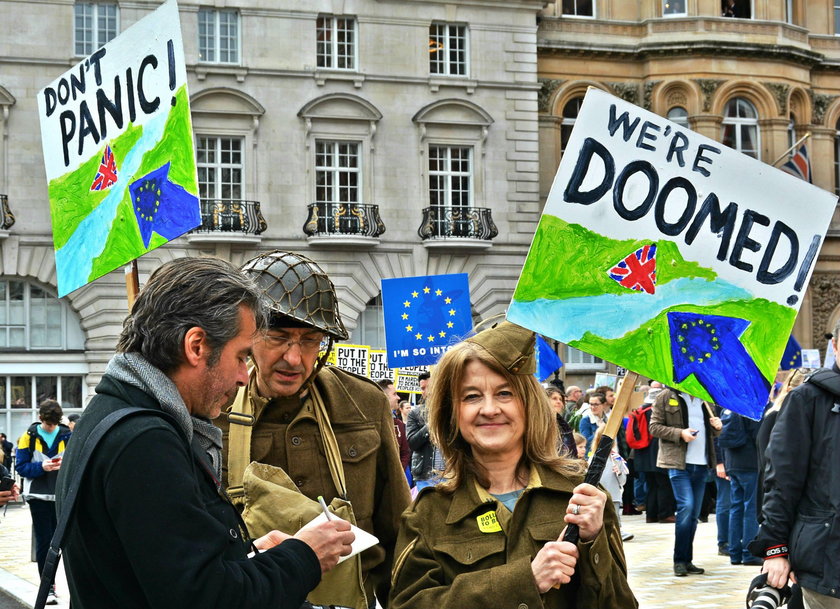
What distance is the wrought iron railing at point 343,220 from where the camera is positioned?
105ft

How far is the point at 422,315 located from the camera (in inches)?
695

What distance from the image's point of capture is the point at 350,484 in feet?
13.5

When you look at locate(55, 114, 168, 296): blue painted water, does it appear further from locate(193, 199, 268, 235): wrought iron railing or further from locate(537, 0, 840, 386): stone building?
locate(537, 0, 840, 386): stone building

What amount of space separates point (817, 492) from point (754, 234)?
1.61m

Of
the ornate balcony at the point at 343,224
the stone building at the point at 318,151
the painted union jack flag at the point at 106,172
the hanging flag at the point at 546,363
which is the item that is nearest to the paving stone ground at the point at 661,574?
the hanging flag at the point at 546,363

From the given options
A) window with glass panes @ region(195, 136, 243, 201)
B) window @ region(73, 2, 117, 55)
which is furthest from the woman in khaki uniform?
window @ region(73, 2, 117, 55)

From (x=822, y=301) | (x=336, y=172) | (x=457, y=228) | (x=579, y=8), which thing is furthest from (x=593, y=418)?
(x=822, y=301)

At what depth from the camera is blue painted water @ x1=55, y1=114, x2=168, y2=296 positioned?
6.56 meters

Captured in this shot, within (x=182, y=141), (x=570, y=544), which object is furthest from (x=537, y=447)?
Answer: (x=182, y=141)

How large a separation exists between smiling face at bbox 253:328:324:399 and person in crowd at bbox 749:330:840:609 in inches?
89.5

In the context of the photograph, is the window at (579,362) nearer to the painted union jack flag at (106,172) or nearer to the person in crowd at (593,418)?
the person in crowd at (593,418)

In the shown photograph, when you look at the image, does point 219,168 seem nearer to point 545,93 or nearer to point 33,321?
point 33,321

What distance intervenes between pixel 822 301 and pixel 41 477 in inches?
1175

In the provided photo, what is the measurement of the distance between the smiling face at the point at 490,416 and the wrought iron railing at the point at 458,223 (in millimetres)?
29013
